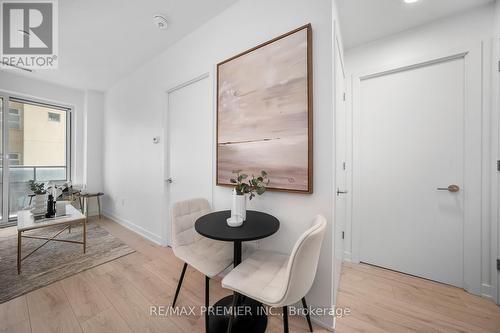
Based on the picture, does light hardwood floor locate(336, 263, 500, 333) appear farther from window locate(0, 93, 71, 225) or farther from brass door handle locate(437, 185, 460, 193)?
window locate(0, 93, 71, 225)

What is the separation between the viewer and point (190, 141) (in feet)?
7.81

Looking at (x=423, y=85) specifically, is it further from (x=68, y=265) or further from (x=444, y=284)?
(x=68, y=265)

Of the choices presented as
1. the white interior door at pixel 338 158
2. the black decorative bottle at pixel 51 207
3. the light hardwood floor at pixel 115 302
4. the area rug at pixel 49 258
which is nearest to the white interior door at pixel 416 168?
the white interior door at pixel 338 158

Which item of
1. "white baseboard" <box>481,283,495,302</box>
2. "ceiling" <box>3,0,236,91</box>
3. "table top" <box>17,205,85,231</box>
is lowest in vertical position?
"white baseboard" <box>481,283,495,302</box>

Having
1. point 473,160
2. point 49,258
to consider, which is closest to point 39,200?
point 49,258

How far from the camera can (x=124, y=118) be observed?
353 cm

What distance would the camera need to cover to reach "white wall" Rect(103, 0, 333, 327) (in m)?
1.40

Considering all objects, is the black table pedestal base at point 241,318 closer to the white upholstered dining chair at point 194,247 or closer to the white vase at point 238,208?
the white upholstered dining chair at point 194,247

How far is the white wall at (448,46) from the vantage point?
1.66 m

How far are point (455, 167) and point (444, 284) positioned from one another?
1181 millimetres

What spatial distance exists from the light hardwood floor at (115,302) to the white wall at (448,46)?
1802 mm

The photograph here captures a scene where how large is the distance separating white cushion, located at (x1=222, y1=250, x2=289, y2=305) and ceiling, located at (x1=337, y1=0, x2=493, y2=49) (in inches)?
93.1

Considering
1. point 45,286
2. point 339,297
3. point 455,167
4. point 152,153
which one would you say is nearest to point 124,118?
point 152,153

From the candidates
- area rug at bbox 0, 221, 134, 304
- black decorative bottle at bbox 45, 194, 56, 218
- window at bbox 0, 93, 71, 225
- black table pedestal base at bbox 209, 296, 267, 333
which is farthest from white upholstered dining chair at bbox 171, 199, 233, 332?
window at bbox 0, 93, 71, 225
